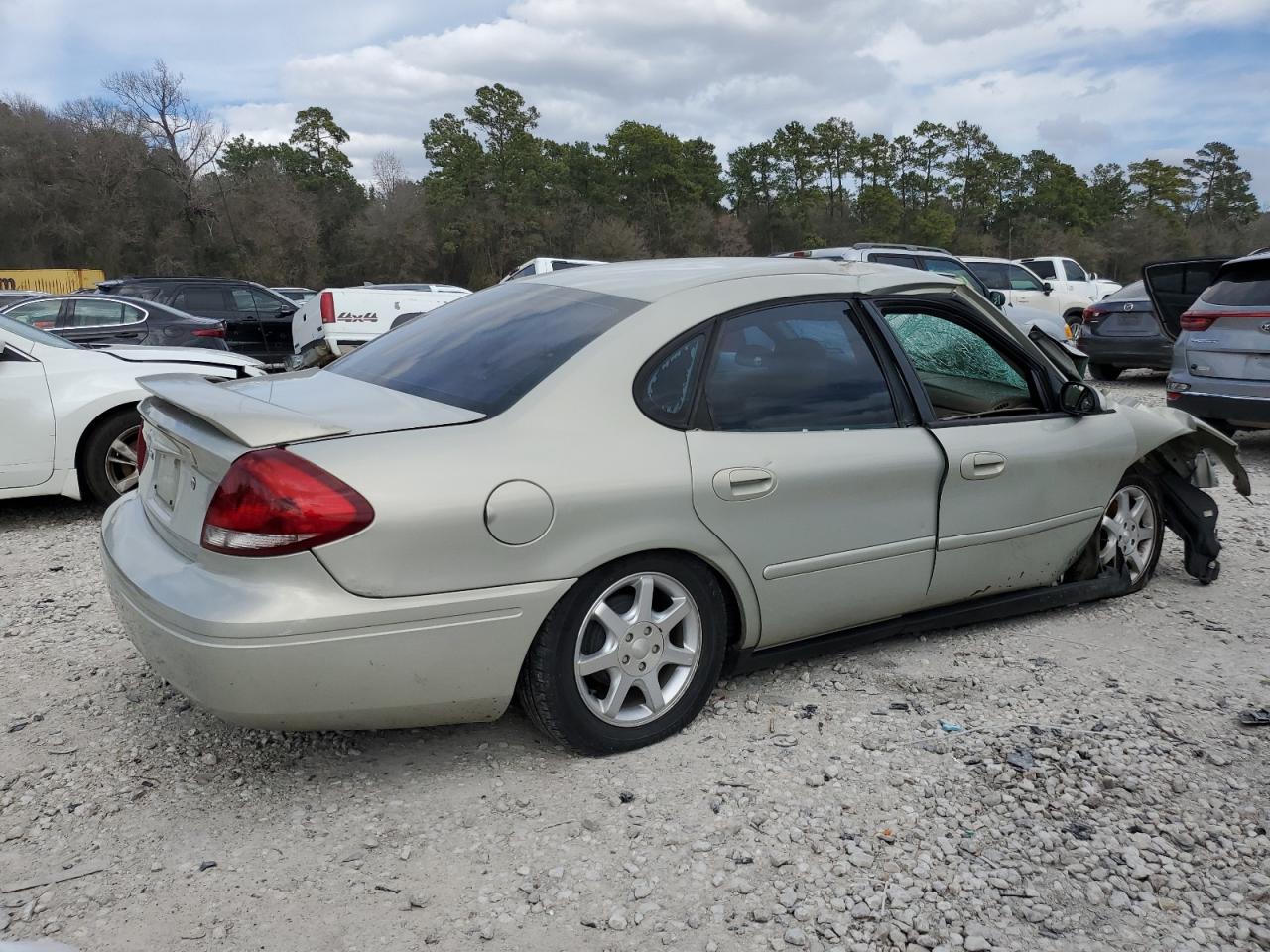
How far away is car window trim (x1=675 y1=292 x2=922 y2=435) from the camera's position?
3.07 m

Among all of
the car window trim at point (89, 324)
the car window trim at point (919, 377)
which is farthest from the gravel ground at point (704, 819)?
the car window trim at point (89, 324)

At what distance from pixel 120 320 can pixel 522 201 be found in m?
48.3

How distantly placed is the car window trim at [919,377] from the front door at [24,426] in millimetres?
4858

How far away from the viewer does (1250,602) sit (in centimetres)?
458

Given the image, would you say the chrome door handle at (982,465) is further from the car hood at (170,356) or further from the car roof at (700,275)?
the car hood at (170,356)

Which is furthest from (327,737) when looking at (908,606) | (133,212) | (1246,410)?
(133,212)

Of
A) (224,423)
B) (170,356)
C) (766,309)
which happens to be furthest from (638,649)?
(170,356)

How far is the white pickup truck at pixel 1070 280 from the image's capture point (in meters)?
→ 19.8

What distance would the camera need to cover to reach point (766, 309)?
11.0 feet

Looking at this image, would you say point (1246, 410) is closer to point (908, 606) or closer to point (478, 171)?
point (908, 606)

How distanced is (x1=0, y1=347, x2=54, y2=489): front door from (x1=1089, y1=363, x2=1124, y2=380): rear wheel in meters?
12.5

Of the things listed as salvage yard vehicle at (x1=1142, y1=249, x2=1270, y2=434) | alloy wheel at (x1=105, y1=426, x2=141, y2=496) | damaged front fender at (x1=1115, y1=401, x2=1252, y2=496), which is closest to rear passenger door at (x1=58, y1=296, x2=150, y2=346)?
alloy wheel at (x1=105, y1=426, x2=141, y2=496)

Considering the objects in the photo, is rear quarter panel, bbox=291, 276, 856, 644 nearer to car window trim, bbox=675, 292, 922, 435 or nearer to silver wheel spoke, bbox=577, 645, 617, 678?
car window trim, bbox=675, 292, 922, 435

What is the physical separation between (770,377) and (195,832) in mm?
2193
